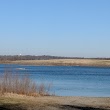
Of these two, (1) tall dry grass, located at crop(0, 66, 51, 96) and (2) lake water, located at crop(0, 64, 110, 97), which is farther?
(2) lake water, located at crop(0, 64, 110, 97)

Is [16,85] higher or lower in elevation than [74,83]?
higher

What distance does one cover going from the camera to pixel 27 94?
19.9m

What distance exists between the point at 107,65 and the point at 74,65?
11.1 meters

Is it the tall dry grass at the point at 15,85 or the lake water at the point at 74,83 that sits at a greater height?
the tall dry grass at the point at 15,85

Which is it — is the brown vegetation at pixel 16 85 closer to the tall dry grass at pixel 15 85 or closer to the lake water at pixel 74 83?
the tall dry grass at pixel 15 85

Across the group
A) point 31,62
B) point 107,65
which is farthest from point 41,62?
point 107,65

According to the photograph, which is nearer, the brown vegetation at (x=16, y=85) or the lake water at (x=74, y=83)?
the brown vegetation at (x=16, y=85)

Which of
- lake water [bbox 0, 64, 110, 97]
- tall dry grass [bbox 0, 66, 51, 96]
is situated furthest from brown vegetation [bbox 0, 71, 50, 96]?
lake water [bbox 0, 64, 110, 97]

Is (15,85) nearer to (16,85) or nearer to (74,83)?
(16,85)

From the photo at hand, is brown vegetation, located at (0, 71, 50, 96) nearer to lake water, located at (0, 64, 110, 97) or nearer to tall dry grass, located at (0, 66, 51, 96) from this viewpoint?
tall dry grass, located at (0, 66, 51, 96)

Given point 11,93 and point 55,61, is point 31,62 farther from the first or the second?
point 11,93

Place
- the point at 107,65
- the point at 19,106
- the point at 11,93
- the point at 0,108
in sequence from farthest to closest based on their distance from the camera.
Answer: the point at 107,65
the point at 11,93
the point at 19,106
the point at 0,108

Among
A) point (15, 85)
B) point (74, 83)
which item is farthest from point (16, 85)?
point (74, 83)

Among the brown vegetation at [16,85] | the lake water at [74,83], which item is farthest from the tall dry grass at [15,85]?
the lake water at [74,83]
